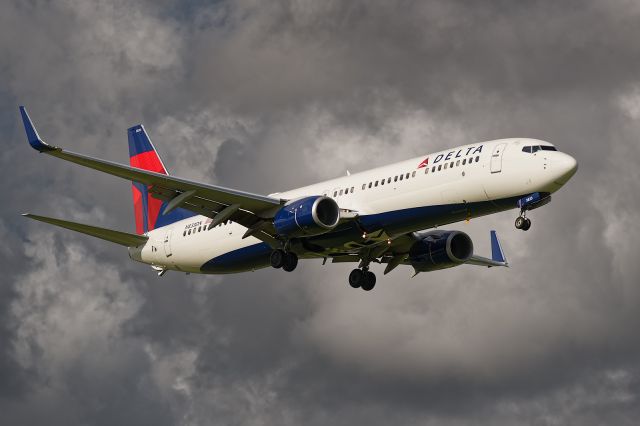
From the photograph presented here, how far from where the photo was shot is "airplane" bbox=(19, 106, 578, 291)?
56094 mm

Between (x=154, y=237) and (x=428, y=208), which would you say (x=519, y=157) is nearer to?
(x=428, y=208)

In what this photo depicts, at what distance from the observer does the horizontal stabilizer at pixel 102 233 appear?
60969 millimetres

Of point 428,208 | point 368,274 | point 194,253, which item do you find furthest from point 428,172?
point 194,253

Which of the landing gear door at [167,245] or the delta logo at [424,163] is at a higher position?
the landing gear door at [167,245]

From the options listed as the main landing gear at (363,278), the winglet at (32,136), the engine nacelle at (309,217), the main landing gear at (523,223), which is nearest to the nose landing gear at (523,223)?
the main landing gear at (523,223)

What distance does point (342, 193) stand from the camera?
6112 cm

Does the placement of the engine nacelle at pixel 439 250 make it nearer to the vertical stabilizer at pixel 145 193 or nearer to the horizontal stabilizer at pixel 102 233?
the vertical stabilizer at pixel 145 193

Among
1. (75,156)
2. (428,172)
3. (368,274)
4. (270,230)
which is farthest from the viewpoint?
(368,274)

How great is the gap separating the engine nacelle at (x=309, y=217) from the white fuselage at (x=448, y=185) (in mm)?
1614

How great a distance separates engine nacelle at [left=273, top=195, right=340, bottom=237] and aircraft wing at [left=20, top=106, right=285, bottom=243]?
1.77m

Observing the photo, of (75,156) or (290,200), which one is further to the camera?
(290,200)

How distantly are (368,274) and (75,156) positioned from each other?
65.5ft

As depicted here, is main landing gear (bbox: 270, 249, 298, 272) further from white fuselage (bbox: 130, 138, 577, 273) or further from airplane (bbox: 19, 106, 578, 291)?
white fuselage (bbox: 130, 138, 577, 273)

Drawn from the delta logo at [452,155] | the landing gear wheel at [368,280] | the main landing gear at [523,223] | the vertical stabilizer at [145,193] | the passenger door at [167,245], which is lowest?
the main landing gear at [523,223]
